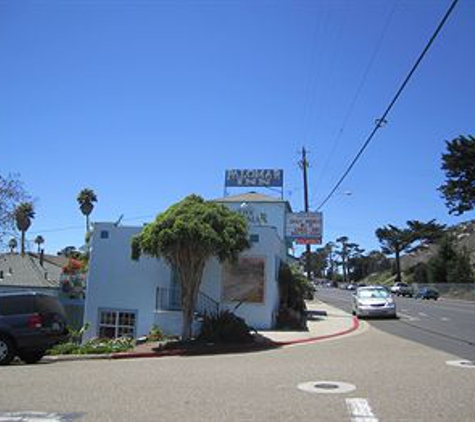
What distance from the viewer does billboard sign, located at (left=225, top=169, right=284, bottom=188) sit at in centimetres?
4104

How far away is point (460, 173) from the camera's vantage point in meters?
64.9

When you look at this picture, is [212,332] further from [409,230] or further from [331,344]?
[409,230]

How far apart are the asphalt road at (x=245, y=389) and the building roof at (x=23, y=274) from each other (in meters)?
31.3

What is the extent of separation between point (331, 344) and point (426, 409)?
1006 centimetres

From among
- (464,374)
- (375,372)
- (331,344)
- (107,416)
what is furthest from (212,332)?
(107,416)

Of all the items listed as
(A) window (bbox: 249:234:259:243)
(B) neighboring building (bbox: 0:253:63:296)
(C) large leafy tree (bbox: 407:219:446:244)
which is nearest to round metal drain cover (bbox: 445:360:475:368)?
(A) window (bbox: 249:234:259:243)

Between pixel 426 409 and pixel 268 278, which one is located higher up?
pixel 268 278

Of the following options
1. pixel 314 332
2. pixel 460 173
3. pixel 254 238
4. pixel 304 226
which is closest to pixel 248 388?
pixel 314 332

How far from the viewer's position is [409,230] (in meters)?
104

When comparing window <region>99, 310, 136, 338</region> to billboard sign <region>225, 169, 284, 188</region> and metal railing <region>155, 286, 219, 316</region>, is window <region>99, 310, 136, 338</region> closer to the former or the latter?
metal railing <region>155, 286, 219, 316</region>

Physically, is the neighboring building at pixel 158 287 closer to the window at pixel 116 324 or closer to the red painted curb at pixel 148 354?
the window at pixel 116 324

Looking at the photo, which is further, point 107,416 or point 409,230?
point 409,230

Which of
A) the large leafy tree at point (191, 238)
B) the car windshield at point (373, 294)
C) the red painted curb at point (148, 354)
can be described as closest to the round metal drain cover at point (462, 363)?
the red painted curb at point (148, 354)

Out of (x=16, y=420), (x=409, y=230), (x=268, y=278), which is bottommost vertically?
(x=16, y=420)
